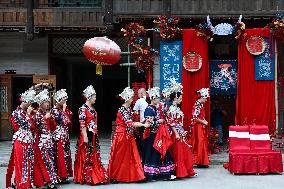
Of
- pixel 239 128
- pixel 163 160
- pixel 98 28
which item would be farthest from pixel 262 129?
pixel 98 28

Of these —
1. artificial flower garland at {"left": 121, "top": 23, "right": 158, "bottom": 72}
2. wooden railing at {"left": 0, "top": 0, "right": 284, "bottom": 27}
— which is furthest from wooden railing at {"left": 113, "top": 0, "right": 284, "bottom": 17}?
artificial flower garland at {"left": 121, "top": 23, "right": 158, "bottom": 72}

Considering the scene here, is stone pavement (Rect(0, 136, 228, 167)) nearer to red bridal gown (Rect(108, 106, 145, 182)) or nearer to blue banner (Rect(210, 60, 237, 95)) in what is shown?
blue banner (Rect(210, 60, 237, 95))

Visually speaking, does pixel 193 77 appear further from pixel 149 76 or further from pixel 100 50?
pixel 100 50

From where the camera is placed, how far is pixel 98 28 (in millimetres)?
15562

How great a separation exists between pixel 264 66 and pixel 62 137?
21.4 ft

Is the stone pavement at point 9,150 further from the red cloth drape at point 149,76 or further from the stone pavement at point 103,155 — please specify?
the red cloth drape at point 149,76

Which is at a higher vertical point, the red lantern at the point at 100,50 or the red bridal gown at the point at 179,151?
the red lantern at the point at 100,50

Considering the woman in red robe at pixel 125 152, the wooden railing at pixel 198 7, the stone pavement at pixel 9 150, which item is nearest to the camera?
the woman in red robe at pixel 125 152

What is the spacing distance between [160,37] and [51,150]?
6407 millimetres

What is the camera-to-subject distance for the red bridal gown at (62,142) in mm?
9703

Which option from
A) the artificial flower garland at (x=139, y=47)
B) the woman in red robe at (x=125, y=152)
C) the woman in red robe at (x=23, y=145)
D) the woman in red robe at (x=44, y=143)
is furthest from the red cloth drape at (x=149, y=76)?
the woman in red robe at (x=23, y=145)

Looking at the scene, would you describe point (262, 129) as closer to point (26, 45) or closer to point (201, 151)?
point (201, 151)

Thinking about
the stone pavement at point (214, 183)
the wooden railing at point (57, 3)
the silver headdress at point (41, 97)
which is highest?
the wooden railing at point (57, 3)

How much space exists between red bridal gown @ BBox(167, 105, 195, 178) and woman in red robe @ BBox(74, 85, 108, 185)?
4.91 ft
